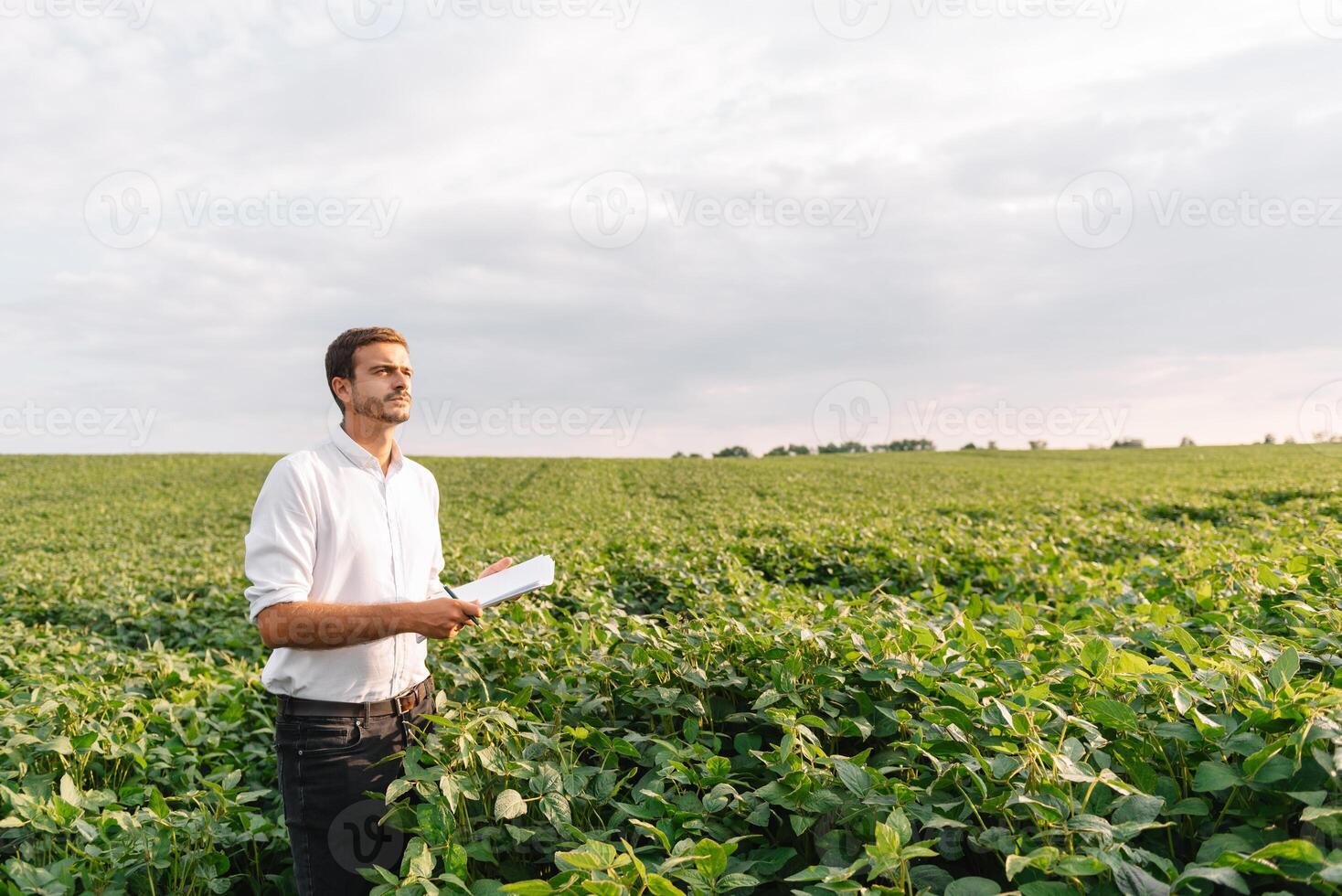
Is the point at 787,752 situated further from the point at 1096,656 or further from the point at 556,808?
the point at 1096,656

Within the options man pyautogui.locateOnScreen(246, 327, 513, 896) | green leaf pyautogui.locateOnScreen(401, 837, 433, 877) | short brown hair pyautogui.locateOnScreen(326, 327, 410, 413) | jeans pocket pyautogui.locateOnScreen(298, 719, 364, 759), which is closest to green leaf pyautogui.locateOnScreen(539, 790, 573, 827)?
green leaf pyautogui.locateOnScreen(401, 837, 433, 877)

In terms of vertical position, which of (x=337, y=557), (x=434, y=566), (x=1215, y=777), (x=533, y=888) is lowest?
(x=533, y=888)

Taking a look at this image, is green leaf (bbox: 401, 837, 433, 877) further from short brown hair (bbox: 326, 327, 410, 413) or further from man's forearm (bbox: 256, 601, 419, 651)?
short brown hair (bbox: 326, 327, 410, 413)

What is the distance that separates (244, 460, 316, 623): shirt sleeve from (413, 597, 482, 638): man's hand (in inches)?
18.5

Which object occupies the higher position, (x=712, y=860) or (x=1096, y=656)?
(x=1096, y=656)

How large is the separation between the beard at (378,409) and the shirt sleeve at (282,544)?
428mm

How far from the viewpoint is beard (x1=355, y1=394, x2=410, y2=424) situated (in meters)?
3.58

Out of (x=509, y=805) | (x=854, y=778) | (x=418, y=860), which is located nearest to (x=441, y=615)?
(x=509, y=805)

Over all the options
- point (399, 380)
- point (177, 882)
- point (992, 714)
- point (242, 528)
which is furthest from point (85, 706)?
point (242, 528)

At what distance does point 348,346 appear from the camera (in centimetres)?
360

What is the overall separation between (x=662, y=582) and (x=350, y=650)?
15.1ft

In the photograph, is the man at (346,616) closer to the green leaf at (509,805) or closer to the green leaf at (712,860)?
the green leaf at (509,805)

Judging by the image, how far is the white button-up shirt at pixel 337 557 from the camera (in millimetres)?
3176

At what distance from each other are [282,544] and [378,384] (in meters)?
0.82
